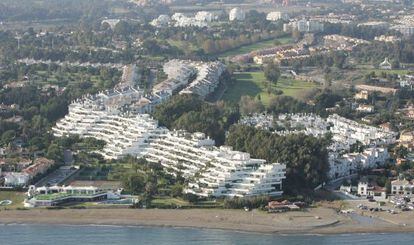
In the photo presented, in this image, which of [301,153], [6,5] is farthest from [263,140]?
[6,5]

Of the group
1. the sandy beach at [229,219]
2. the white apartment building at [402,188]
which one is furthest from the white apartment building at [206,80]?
the sandy beach at [229,219]

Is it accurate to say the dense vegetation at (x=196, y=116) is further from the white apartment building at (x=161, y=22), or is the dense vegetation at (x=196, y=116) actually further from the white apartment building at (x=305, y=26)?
the white apartment building at (x=161, y=22)

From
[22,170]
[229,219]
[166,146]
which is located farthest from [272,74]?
[229,219]

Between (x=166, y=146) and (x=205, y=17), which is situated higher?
(x=166, y=146)

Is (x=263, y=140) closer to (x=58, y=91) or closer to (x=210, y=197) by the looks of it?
(x=210, y=197)

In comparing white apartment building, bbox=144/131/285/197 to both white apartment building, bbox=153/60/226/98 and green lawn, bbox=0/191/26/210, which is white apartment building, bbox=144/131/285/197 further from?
white apartment building, bbox=153/60/226/98

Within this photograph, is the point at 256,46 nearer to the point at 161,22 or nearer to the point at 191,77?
the point at 161,22
